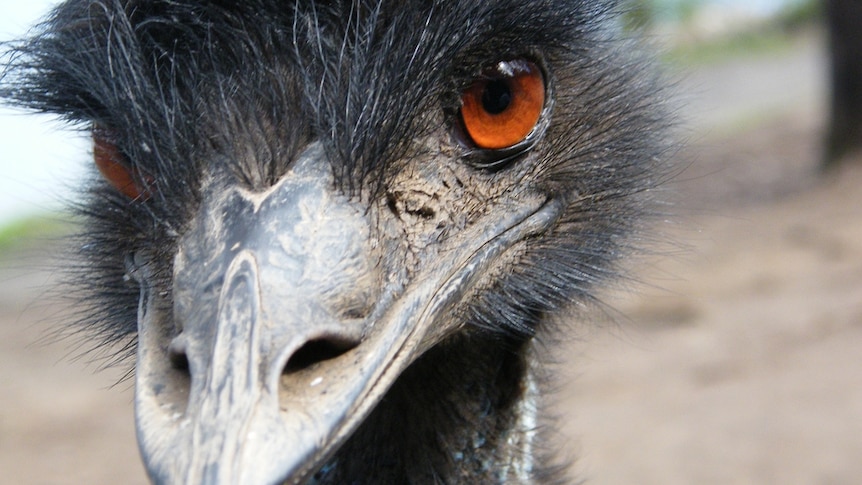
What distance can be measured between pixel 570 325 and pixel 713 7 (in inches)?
696

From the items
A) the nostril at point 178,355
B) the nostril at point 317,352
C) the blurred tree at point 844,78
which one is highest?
the blurred tree at point 844,78

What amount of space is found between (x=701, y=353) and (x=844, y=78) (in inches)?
128

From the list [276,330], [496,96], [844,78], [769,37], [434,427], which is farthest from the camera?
[769,37]

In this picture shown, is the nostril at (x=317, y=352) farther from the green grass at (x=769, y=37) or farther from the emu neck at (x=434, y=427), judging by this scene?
the green grass at (x=769, y=37)

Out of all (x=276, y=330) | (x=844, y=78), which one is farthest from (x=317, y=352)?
(x=844, y=78)

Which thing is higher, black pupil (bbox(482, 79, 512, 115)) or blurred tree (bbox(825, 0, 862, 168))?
blurred tree (bbox(825, 0, 862, 168))

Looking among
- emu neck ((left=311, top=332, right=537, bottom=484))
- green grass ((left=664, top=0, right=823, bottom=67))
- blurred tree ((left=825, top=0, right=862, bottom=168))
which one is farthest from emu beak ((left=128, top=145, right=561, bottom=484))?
green grass ((left=664, top=0, right=823, bottom=67))

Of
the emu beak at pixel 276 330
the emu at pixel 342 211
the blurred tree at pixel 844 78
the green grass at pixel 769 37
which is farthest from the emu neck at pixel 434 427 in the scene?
the green grass at pixel 769 37

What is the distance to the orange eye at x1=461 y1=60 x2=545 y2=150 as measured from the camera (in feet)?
4.61

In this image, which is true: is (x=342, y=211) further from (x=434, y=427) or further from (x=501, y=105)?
(x=434, y=427)

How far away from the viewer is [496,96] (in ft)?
4.63

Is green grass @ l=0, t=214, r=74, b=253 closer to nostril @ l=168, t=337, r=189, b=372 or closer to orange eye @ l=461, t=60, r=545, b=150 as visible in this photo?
orange eye @ l=461, t=60, r=545, b=150

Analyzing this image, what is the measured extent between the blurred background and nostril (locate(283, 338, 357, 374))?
31.2 inches

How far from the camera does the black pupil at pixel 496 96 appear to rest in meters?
1.41
